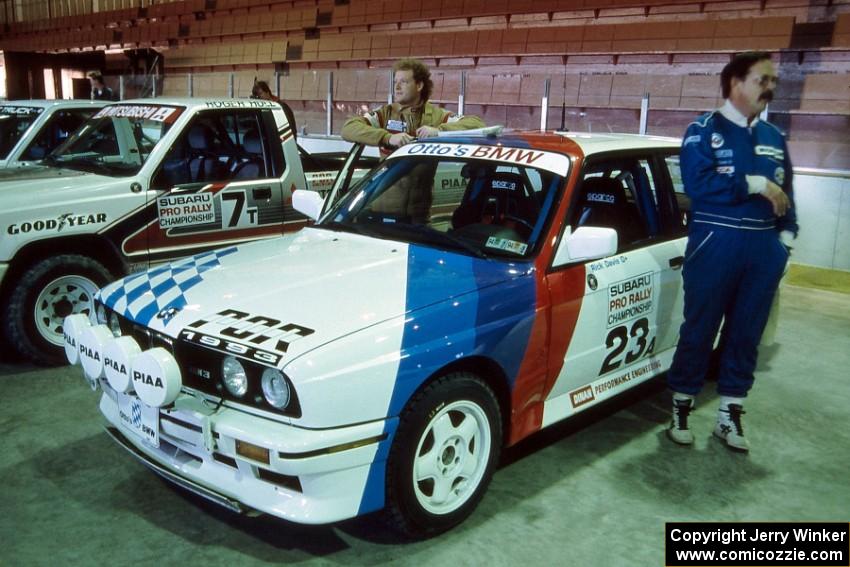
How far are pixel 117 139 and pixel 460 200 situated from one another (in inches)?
121

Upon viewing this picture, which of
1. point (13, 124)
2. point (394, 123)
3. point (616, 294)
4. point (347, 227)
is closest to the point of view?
point (616, 294)

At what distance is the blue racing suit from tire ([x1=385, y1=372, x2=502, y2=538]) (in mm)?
1303

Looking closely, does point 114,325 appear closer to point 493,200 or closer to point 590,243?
point 493,200

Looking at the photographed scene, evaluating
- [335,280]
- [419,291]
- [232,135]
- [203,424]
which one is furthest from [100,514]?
[232,135]

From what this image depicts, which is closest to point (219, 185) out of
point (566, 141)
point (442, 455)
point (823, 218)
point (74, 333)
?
point (74, 333)

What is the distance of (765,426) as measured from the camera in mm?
4094

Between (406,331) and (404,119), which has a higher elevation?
(404,119)

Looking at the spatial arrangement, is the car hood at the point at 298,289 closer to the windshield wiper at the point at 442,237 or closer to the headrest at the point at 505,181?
the windshield wiper at the point at 442,237

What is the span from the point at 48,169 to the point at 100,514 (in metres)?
3.22

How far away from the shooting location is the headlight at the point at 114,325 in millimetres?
3119

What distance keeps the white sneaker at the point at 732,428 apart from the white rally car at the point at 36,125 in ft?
19.0

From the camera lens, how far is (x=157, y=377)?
103 inches

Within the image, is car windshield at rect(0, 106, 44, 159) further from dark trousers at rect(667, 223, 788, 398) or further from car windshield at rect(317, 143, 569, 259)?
dark trousers at rect(667, 223, 788, 398)

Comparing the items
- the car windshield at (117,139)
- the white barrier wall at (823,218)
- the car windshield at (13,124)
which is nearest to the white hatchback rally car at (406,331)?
the car windshield at (117,139)
